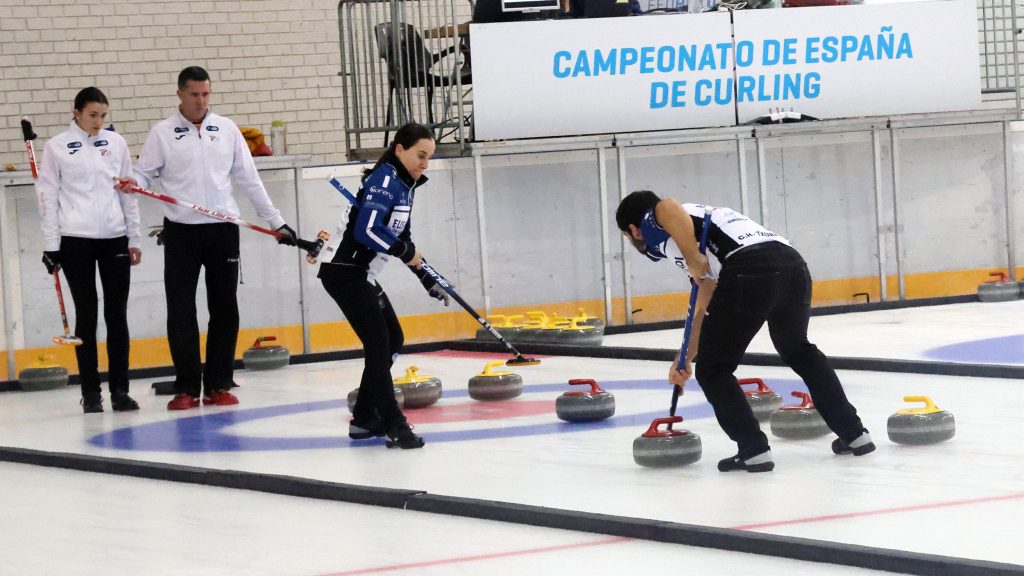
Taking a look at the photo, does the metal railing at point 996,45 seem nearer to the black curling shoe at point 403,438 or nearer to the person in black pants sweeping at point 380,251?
the person in black pants sweeping at point 380,251

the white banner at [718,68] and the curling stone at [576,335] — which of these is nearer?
the curling stone at [576,335]

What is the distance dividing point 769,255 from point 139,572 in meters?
2.23

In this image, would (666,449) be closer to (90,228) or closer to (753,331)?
(753,331)

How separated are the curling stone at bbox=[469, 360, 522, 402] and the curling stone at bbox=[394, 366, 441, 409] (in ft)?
0.60

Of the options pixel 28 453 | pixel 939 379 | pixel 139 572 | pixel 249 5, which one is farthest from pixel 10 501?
pixel 249 5

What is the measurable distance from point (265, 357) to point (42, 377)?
1.32 meters

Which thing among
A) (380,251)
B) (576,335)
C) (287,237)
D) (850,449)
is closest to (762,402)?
(850,449)

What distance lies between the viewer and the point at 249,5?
12.9 metres

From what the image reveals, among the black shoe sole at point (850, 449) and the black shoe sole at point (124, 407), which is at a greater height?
the black shoe sole at point (124, 407)

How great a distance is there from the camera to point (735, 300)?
489cm

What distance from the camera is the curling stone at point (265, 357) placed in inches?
364

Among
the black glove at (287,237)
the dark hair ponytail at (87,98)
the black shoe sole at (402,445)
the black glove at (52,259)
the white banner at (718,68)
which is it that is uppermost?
the white banner at (718,68)

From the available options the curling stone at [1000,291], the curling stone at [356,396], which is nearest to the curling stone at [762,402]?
the curling stone at [356,396]

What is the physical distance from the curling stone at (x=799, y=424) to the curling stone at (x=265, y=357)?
442 centimetres
